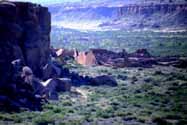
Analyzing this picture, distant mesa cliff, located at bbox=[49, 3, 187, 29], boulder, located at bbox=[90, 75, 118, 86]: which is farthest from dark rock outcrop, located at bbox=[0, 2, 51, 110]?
distant mesa cliff, located at bbox=[49, 3, 187, 29]

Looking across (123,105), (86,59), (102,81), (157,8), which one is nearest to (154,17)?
(157,8)

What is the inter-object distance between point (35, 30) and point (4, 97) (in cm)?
1327

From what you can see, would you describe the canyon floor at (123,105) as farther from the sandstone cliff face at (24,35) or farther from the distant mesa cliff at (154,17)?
the distant mesa cliff at (154,17)

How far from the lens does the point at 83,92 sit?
47750 mm

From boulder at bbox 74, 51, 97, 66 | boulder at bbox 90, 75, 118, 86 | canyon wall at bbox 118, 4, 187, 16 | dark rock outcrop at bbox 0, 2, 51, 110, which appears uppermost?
canyon wall at bbox 118, 4, 187, 16

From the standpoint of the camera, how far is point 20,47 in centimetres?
4738

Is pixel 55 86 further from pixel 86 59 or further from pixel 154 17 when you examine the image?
pixel 154 17

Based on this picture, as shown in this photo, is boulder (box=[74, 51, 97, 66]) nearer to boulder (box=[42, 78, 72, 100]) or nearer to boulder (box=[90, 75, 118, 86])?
boulder (box=[90, 75, 118, 86])

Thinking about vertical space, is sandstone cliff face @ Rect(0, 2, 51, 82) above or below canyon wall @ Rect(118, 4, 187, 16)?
below

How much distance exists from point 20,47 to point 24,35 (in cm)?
169

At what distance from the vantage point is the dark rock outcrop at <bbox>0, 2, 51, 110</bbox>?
129ft

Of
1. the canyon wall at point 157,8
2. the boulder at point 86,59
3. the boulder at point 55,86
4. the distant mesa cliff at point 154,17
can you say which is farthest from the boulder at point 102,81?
the canyon wall at point 157,8

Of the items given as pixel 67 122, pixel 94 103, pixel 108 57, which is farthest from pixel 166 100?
pixel 108 57

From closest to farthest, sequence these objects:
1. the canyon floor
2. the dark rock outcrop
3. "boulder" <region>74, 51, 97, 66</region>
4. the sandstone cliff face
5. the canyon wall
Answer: the canyon floor
the dark rock outcrop
the sandstone cliff face
"boulder" <region>74, 51, 97, 66</region>
the canyon wall
